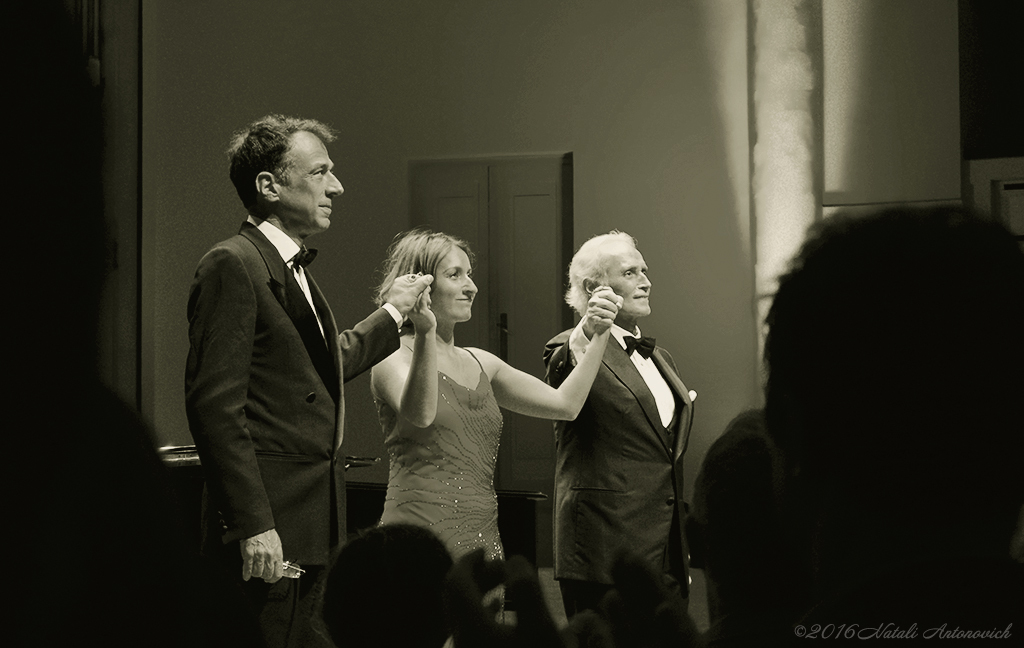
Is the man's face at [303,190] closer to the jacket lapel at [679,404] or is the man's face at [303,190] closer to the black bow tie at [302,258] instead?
the black bow tie at [302,258]

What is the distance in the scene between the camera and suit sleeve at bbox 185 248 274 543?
119 centimetres

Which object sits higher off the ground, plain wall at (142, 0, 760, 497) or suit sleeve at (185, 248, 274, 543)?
plain wall at (142, 0, 760, 497)

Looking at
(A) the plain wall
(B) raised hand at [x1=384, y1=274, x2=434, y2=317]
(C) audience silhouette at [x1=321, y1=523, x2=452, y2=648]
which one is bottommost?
(C) audience silhouette at [x1=321, y1=523, x2=452, y2=648]

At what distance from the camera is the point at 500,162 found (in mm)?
4836

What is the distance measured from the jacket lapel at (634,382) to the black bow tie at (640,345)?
1.4 inches

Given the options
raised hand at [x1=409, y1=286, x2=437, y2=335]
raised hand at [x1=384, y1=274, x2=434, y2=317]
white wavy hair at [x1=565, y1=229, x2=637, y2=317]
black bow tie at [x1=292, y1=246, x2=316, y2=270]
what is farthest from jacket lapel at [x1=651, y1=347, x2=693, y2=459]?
black bow tie at [x1=292, y1=246, x2=316, y2=270]

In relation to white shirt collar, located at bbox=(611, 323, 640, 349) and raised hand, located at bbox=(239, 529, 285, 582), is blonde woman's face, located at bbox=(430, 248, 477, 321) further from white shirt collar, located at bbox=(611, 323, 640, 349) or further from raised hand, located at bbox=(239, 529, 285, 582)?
raised hand, located at bbox=(239, 529, 285, 582)

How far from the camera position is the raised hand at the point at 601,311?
6.25 feet

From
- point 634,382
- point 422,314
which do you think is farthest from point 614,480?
point 422,314

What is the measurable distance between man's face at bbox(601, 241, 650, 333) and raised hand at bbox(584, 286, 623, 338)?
354mm

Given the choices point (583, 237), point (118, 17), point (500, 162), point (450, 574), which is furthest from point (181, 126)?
point (450, 574)

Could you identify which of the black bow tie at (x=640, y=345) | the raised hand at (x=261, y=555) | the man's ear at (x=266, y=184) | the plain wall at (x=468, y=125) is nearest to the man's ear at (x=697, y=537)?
the raised hand at (x=261, y=555)

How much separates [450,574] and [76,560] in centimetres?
26

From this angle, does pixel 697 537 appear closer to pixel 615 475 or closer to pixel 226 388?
pixel 226 388
